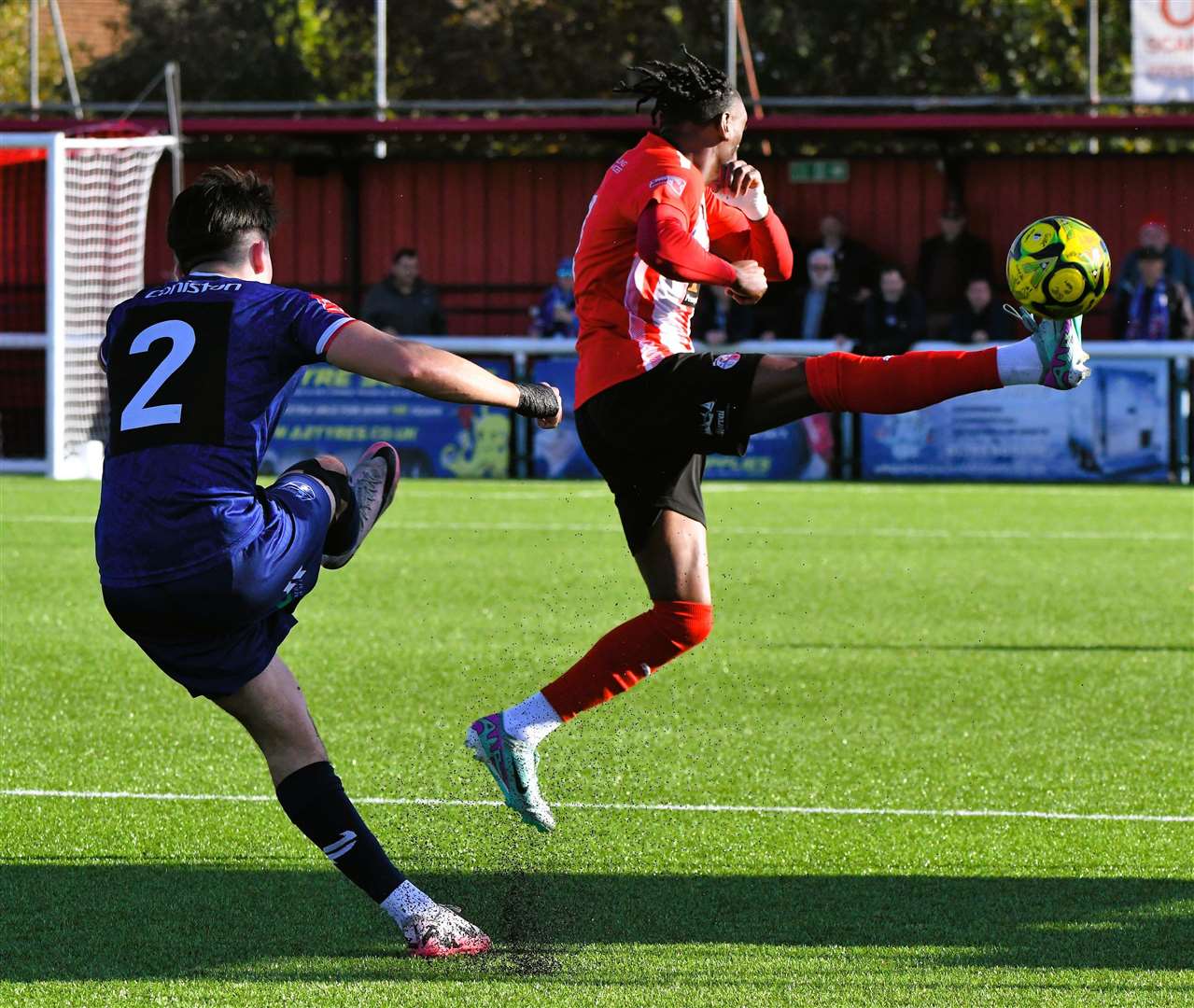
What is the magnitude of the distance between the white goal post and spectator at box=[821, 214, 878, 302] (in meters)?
6.74

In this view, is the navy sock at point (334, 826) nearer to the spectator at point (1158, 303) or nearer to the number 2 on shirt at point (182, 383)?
the number 2 on shirt at point (182, 383)

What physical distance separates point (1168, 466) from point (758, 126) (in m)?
6.14

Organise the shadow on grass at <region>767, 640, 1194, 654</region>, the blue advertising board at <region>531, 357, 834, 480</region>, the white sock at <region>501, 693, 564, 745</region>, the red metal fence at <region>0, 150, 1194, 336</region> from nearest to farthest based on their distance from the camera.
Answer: the white sock at <region>501, 693, 564, 745</region> → the shadow on grass at <region>767, 640, 1194, 654</region> → the blue advertising board at <region>531, 357, 834, 480</region> → the red metal fence at <region>0, 150, 1194, 336</region>

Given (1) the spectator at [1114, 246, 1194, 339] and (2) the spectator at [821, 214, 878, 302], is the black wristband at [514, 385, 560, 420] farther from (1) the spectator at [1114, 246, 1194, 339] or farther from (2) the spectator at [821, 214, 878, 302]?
(2) the spectator at [821, 214, 878, 302]

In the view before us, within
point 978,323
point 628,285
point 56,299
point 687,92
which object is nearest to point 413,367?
point 628,285

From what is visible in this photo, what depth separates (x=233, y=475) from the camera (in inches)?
174

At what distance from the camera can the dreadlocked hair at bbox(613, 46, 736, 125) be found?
576 centimetres

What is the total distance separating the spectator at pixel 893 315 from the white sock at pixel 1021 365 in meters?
14.7

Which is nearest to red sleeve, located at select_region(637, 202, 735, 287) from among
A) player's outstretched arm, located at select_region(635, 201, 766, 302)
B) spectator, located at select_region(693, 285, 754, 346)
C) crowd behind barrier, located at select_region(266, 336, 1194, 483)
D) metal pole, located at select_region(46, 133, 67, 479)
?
player's outstretched arm, located at select_region(635, 201, 766, 302)

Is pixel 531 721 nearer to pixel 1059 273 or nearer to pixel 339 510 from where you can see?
pixel 339 510

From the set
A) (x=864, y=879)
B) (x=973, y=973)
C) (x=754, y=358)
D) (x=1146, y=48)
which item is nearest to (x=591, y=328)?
(x=754, y=358)

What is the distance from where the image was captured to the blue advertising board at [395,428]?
63.5 ft

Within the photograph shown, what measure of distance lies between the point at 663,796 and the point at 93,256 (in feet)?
46.9

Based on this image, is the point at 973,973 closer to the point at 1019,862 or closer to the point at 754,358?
the point at 1019,862
